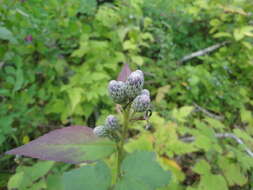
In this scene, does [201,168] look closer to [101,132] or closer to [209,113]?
[101,132]

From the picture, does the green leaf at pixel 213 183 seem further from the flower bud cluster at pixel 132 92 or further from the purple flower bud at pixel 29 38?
the purple flower bud at pixel 29 38

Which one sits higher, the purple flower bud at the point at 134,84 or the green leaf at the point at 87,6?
the green leaf at the point at 87,6

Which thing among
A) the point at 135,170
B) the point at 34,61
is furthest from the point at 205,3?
the point at 135,170

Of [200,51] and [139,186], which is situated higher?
[200,51]

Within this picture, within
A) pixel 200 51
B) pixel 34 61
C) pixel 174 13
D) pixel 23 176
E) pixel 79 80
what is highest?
pixel 174 13

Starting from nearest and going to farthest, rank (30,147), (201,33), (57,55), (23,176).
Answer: (30,147) < (23,176) < (57,55) < (201,33)

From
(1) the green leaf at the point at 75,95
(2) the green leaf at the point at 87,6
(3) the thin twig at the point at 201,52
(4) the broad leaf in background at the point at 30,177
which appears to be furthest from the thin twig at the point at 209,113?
(4) the broad leaf in background at the point at 30,177

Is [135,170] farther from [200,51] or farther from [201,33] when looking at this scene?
[201,33]
